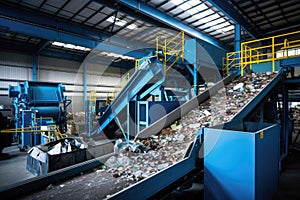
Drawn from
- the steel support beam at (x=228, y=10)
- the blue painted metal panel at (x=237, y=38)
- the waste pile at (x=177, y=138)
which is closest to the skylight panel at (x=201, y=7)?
the steel support beam at (x=228, y=10)

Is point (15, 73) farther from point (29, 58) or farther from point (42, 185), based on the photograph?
point (42, 185)

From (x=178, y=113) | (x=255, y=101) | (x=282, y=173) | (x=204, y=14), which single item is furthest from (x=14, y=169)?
(x=204, y=14)

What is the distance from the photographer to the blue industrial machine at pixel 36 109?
659 centimetres

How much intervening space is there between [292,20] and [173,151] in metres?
13.3

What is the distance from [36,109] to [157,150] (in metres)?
6.22

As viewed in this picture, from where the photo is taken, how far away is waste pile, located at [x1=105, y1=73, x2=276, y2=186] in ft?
8.59

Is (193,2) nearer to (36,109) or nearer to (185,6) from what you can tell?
(185,6)

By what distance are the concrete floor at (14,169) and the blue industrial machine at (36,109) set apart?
1.82 feet

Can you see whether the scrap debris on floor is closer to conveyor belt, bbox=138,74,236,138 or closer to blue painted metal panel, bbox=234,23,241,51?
conveyor belt, bbox=138,74,236,138

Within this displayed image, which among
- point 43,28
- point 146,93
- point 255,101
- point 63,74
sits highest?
point 43,28

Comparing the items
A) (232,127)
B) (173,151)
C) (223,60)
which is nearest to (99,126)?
(173,151)

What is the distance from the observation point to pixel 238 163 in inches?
83.7

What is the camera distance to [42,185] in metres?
2.11

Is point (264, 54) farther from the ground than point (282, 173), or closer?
farther from the ground
